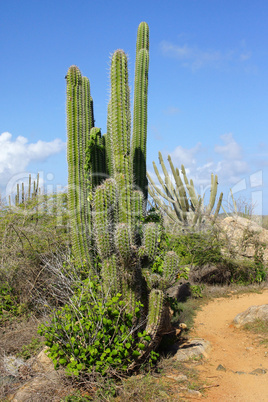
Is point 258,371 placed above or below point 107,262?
below

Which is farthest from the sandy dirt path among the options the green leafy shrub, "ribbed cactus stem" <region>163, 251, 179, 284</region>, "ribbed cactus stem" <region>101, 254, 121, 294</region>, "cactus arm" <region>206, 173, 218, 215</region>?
"cactus arm" <region>206, 173, 218, 215</region>

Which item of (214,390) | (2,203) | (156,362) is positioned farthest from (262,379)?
(2,203)

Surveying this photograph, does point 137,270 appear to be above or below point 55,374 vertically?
above

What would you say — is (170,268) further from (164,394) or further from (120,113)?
(120,113)

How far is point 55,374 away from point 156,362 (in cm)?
135

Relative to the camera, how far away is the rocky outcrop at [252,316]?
6.15 m

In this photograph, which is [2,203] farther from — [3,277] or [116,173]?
[116,173]

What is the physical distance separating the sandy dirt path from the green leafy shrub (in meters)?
0.88

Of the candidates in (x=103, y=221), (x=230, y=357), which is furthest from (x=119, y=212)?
(x=230, y=357)

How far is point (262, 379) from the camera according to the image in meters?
4.34

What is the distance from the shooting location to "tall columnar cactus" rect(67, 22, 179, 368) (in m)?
4.17

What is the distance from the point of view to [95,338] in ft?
12.5

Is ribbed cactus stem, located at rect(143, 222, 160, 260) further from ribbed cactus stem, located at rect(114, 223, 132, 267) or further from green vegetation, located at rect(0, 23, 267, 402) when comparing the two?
ribbed cactus stem, located at rect(114, 223, 132, 267)

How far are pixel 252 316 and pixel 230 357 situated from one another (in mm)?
1398
